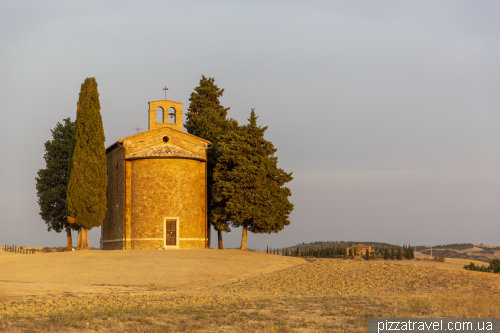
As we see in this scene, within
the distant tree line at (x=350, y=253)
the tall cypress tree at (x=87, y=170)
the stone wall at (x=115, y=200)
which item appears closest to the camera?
the tall cypress tree at (x=87, y=170)

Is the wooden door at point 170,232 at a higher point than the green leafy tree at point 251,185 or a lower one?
lower

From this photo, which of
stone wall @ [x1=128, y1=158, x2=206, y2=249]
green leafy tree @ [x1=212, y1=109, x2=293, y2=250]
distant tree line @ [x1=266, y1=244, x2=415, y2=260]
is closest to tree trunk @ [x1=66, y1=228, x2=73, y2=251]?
stone wall @ [x1=128, y1=158, x2=206, y2=249]

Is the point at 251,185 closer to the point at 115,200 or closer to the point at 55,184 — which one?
the point at 115,200

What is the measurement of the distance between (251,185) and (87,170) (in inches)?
455

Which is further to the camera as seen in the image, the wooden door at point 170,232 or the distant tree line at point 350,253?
the distant tree line at point 350,253

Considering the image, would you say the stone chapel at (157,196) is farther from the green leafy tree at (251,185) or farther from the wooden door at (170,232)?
the green leafy tree at (251,185)

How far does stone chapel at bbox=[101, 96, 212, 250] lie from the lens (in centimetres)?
3603

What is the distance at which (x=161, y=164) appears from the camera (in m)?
36.5

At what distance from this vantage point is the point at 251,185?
35.6 m

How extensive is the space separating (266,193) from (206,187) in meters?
5.34

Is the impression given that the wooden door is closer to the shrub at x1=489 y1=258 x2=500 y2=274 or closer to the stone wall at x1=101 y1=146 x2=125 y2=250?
the stone wall at x1=101 y1=146 x2=125 y2=250

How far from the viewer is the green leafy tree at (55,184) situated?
4028 cm

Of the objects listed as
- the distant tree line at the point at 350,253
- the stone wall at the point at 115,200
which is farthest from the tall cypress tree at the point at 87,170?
the distant tree line at the point at 350,253

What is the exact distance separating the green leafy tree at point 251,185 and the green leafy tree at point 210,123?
46.1 inches
